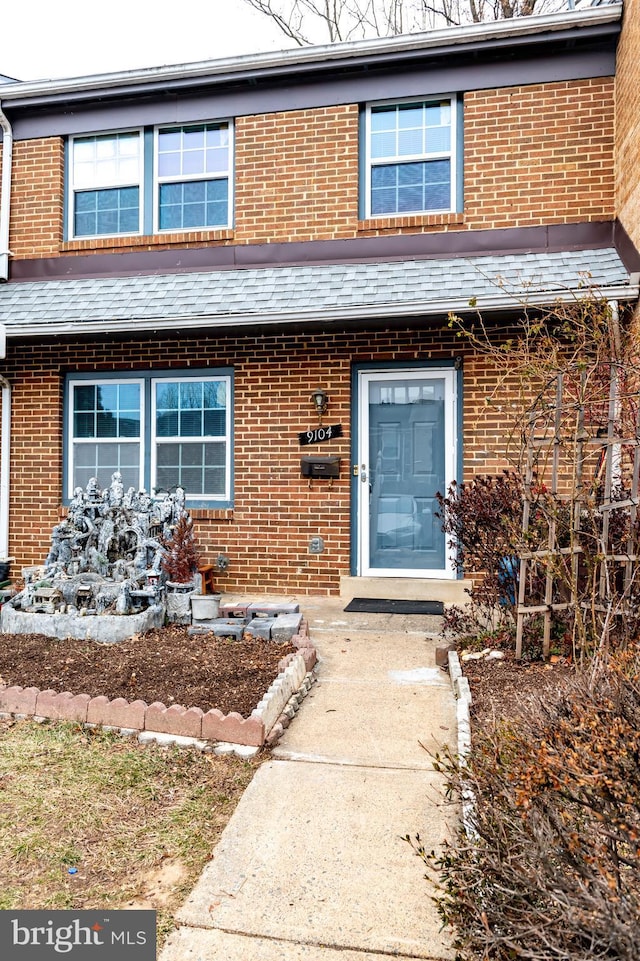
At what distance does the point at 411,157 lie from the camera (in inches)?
306

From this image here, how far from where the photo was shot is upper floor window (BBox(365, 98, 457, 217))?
7.73 m

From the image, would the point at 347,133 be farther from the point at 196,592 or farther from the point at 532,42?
the point at 196,592

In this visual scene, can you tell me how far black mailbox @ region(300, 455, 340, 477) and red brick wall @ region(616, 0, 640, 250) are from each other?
360 centimetres

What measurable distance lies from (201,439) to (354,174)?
11.4 feet

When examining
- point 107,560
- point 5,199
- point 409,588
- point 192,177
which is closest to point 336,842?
point 107,560

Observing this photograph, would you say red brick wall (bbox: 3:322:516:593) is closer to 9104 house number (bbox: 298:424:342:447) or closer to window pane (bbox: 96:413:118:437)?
9104 house number (bbox: 298:424:342:447)

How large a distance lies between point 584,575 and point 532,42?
5932mm

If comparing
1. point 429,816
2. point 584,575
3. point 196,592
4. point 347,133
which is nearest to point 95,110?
point 347,133

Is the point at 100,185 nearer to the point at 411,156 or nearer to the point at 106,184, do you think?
the point at 106,184

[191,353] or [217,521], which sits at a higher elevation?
[191,353]

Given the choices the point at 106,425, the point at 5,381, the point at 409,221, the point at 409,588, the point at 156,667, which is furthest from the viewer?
the point at 106,425

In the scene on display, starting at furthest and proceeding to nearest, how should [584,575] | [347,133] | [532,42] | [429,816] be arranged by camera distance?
1. [347,133]
2. [532,42]
3. [584,575]
4. [429,816]

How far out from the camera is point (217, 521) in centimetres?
789

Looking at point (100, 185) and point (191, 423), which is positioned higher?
point (100, 185)
